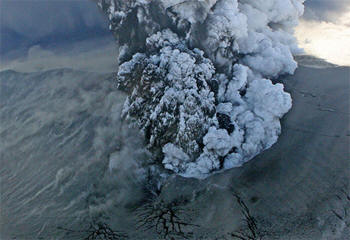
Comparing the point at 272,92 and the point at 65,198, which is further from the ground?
the point at 272,92

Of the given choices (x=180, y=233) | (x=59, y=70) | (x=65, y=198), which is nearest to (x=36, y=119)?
(x=59, y=70)

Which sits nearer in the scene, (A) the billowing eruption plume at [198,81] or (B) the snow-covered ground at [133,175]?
(B) the snow-covered ground at [133,175]

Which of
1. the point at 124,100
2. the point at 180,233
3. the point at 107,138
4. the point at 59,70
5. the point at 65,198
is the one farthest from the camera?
the point at 59,70

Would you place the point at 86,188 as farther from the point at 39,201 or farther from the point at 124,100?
the point at 124,100

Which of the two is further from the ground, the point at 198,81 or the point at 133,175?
Result: the point at 198,81

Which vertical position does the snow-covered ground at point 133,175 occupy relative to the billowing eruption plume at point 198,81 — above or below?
below

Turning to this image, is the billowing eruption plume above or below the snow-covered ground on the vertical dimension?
above

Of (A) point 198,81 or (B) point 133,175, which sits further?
(A) point 198,81

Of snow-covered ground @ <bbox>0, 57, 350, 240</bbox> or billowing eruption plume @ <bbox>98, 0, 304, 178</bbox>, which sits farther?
billowing eruption plume @ <bbox>98, 0, 304, 178</bbox>
